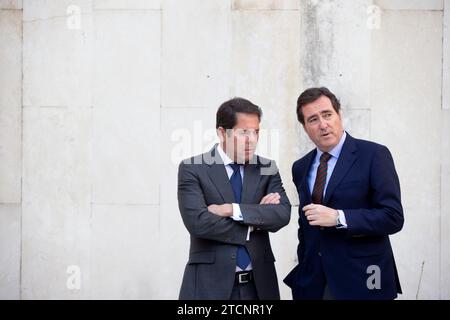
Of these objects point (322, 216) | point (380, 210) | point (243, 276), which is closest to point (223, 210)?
point (243, 276)

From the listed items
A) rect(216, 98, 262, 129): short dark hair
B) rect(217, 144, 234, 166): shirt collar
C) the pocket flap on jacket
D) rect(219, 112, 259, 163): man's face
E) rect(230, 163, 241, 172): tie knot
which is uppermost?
rect(216, 98, 262, 129): short dark hair

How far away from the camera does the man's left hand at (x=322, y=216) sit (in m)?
3.73

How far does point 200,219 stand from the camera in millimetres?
3906

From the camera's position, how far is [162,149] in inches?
242

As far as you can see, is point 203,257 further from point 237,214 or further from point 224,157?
point 224,157

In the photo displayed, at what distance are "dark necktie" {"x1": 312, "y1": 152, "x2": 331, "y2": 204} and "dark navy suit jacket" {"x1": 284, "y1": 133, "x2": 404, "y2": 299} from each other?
64 mm

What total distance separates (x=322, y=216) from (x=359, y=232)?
0.75 feet

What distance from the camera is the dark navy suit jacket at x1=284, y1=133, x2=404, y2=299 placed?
3.73m

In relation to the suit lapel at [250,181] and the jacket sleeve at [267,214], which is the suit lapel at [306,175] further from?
the suit lapel at [250,181]

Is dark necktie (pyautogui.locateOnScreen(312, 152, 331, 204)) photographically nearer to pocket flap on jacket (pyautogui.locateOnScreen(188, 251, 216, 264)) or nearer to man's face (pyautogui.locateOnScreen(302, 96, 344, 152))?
man's face (pyautogui.locateOnScreen(302, 96, 344, 152))

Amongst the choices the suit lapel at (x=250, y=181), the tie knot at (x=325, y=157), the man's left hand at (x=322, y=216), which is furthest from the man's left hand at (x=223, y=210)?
the tie knot at (x=325, y=157)

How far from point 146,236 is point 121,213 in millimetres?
327

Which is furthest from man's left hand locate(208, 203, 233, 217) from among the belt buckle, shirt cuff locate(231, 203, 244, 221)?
the belt buckle
